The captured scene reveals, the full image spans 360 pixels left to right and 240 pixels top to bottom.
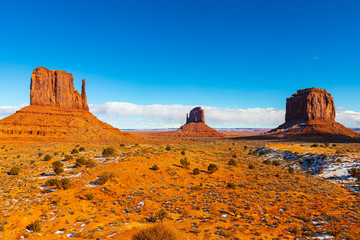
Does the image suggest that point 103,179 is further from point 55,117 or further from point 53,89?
point 53,89

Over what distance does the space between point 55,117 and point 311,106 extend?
150317 millimetres

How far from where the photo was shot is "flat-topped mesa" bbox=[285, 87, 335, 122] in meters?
120

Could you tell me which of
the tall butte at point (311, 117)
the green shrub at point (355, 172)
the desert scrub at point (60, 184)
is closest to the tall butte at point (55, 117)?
the desert scrub at point (60, 184)

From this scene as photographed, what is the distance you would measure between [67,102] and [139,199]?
313ft

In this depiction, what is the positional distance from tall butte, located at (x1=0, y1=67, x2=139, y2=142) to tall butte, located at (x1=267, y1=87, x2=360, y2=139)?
96194mm

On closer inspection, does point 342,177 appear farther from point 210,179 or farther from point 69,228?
point 69,228

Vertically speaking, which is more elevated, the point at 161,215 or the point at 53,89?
the point at 53,89

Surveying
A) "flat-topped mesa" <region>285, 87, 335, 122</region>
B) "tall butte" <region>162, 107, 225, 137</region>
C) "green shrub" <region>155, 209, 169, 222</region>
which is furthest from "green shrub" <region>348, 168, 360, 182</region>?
"tall butte" <region>162, 107, 225, 137</region>

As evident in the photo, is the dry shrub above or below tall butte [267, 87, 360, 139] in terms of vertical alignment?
below

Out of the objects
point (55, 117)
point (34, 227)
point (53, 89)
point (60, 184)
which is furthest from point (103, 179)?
point (53, 89)

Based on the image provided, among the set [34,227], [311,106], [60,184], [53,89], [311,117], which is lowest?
[34,227]

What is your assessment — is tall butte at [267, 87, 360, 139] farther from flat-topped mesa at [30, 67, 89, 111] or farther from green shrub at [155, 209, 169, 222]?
flat-topped mesa at [30, 67, 89, 111]

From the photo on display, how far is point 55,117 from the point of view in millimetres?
78312

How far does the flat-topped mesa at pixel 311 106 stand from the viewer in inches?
4719
